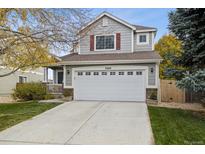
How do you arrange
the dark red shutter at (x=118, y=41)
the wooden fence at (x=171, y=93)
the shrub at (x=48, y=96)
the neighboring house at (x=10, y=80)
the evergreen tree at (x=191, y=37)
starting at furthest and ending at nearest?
1. the neighboring house at (x=10, y=80)
2. the dark red shutter at (x=118, y=41)
3. the wooden fence at (x=171, y=93)
4. the shrub at (x=48, y=96)
5. the evergreen tree at (x=191, y=37)

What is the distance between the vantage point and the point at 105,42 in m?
16.4

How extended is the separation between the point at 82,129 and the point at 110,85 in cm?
714

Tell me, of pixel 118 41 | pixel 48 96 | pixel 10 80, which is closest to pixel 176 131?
pixel 118 41

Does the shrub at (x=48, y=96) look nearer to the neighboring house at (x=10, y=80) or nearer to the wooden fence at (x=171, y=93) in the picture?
the neighboring house at (x=10, y=80)

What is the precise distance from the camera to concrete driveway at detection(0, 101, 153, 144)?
604 cm

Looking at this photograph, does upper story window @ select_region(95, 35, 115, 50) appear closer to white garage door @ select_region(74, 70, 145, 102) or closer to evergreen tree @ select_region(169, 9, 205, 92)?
white garage door @ select_region(74, 70, 145, 102)

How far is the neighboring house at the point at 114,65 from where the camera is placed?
1366 centimetres

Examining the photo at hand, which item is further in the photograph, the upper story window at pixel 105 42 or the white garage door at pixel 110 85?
the upper story window at pixel 105 42

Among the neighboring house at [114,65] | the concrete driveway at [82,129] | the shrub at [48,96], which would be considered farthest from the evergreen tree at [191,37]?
the shrub at [48,96]

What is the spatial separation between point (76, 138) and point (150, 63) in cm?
873

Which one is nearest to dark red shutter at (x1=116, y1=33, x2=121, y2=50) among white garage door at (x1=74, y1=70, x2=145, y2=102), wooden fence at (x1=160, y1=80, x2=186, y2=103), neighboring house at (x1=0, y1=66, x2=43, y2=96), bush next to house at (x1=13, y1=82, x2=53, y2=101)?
white garage door at (x1=74, y1=70, x2=145, y2=102)

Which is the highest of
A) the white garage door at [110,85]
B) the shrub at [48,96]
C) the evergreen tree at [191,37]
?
the evergreen tree at [191,37]

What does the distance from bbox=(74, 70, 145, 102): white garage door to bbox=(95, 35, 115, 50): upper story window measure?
9.05 feet
